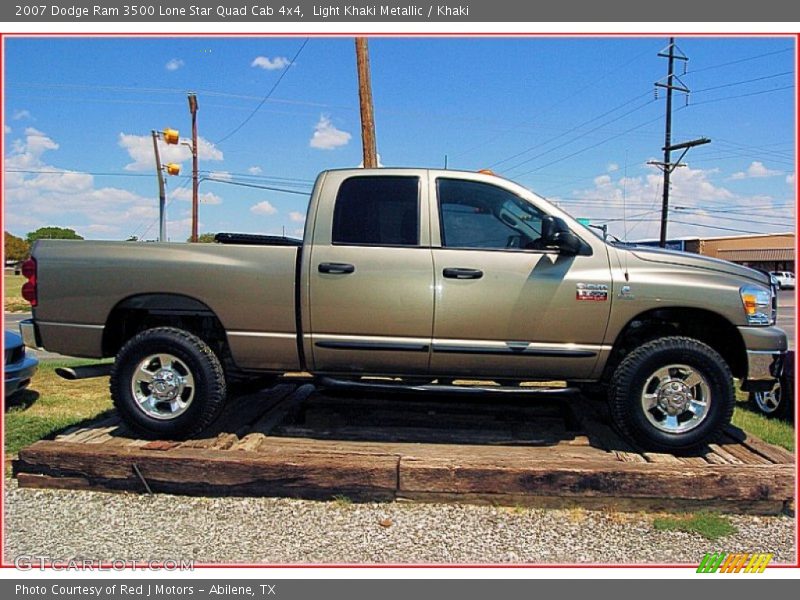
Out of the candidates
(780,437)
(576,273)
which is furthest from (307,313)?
(780,437)

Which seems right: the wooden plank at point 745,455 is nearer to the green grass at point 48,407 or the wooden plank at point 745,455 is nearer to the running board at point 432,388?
the running board at point 432,388

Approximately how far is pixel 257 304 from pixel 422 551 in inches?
78.1

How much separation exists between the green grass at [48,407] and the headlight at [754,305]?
5106mm

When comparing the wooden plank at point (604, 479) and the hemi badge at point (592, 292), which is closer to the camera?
the wooden plank at point (604, 479)

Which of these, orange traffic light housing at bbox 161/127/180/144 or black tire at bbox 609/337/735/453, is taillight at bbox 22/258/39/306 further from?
orange traffic light housing at bbox 161/127/180/144

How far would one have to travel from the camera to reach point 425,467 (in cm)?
373

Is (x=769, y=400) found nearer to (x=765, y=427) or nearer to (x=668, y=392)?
(x=765, y=427)

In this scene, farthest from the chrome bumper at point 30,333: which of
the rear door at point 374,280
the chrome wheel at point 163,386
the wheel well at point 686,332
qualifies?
the wheel well at point 686,332

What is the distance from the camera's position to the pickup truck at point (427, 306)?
4.11 meters

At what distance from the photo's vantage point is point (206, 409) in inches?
168

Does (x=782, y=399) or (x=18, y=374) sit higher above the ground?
(x=18, y=374)

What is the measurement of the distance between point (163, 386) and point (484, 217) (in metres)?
2.57

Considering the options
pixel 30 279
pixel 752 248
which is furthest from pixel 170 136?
pixel 752 248

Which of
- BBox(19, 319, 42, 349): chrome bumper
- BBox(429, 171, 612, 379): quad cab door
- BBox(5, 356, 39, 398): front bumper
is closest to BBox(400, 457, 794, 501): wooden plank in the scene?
BBox(429, 171, 612, 379): quad cab door
